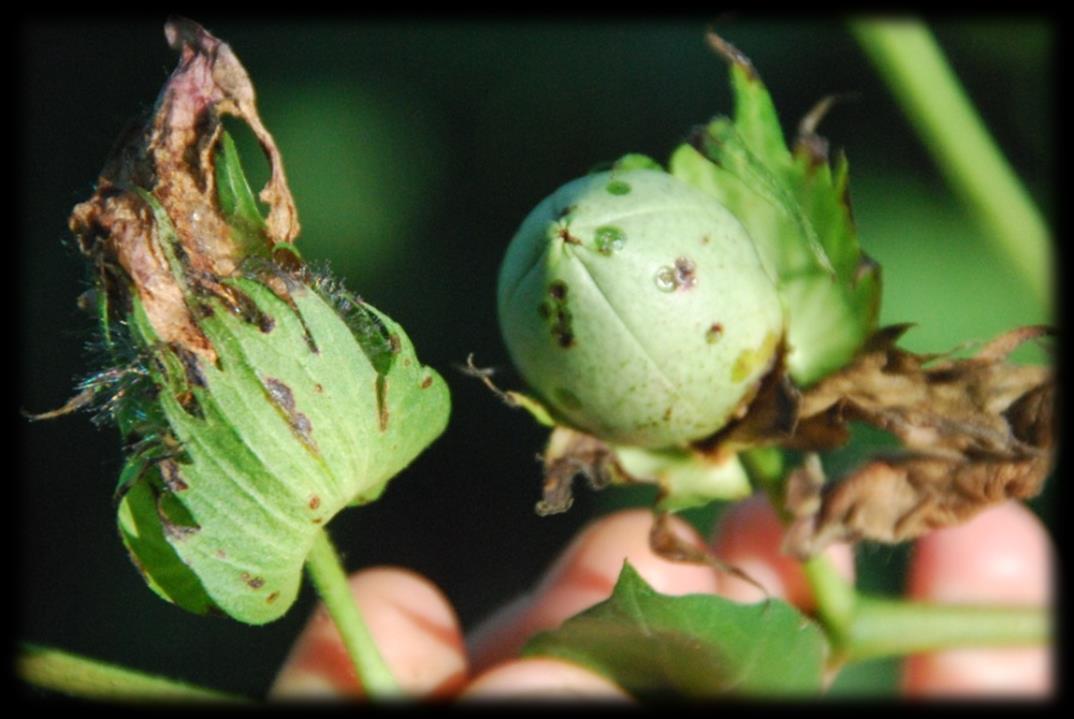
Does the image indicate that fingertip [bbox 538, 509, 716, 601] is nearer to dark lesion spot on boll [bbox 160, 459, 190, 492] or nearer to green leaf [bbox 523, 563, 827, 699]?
green leaf [bbox 523, 563, 827, 699]

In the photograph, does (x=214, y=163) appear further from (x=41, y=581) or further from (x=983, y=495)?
(x=41, y=581)

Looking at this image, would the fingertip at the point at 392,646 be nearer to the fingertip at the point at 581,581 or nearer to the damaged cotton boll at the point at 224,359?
the fingertip at the point at 581,581

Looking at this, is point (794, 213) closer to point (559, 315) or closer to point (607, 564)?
point (559, 315)

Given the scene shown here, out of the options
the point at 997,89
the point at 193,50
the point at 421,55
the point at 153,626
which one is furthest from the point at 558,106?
the point at 193,50

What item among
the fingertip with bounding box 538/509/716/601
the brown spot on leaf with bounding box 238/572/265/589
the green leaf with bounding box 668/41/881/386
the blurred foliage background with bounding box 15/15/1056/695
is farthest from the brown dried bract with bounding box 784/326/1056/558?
the blurred foliage background with bounding box 15/15/1056/695

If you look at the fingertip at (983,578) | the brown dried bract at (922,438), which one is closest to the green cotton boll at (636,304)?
the brown dried bract at (922,438)

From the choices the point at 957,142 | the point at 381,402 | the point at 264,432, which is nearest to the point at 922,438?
the point at 957,142
